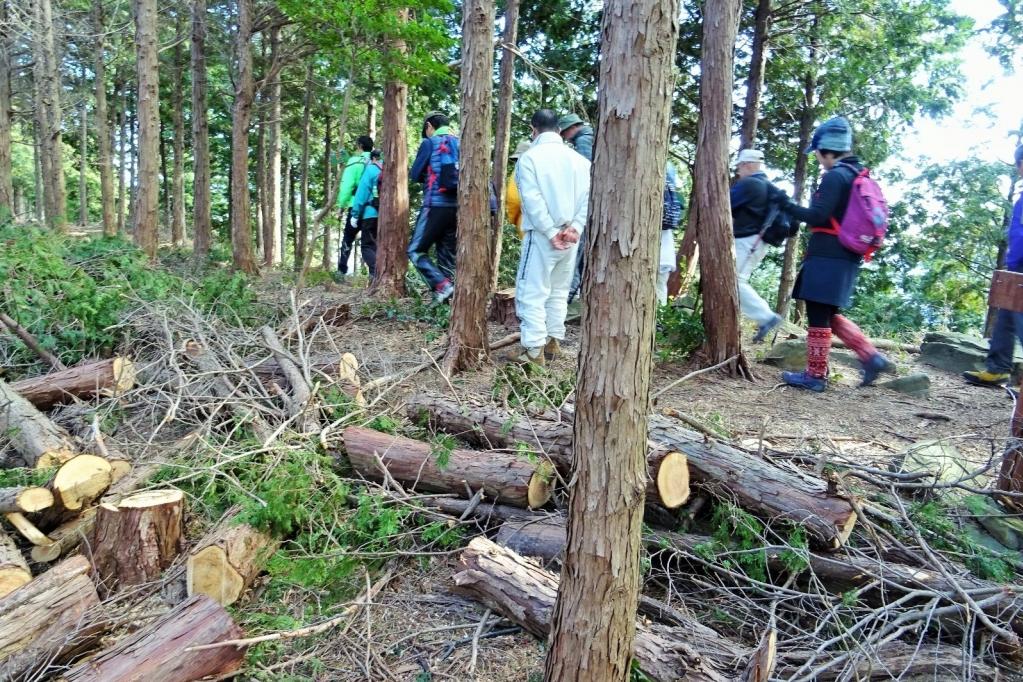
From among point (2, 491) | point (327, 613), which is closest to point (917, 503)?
point (327, 613)

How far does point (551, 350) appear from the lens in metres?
6.53

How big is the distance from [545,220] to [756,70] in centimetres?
757

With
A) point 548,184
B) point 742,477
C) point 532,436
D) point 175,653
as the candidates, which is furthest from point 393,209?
point 175,653

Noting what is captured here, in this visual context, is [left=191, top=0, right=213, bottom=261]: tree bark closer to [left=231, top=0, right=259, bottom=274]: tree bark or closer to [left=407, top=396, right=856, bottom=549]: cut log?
[left=231, top=0, right=259, bottom=274]: tree bark

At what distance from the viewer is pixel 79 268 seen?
23.7 ft

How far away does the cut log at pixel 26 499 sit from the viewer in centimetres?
389

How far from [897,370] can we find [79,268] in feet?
27.3

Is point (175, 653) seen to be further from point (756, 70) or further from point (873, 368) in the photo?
point (756, 70)

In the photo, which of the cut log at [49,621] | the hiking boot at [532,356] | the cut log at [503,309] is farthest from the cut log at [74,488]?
the cut log at [503,309]

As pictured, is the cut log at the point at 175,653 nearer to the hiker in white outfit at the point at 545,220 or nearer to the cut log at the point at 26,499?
the cut log at the point at 26,499

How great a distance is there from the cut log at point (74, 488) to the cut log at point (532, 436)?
1885mm

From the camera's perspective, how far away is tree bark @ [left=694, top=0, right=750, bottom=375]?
238 inches

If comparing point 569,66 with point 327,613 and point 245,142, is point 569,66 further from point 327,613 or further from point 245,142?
point 327,613

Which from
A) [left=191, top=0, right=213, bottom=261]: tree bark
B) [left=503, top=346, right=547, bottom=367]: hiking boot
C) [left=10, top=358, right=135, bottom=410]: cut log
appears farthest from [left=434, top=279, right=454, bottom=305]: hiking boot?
[left=191, top=0, right=213, bottom=261]: tree bark
